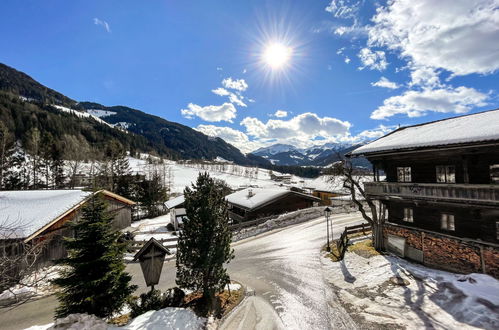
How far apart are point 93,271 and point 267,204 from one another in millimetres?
28106

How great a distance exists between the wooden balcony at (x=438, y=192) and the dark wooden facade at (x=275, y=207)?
18768 millimetres

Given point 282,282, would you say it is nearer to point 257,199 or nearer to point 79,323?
point 79,323

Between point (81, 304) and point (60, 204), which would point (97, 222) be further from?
point (60, 204)

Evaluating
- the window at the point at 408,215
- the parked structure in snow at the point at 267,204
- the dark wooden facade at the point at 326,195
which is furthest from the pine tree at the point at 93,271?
the dark wooden facade at the point at 326,195

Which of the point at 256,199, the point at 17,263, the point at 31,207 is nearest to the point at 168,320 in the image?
the point at 17,263

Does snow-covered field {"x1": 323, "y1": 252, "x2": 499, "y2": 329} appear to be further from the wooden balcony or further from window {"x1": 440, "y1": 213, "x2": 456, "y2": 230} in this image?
the wooden balcony

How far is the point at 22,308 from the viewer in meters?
12.8

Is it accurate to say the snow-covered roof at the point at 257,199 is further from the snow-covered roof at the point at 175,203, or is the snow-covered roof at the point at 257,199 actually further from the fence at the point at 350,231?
the fence at the point at 350,231

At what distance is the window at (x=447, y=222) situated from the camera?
52.7 ft

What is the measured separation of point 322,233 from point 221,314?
17.6 meters

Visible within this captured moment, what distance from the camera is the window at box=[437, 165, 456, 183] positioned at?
15945mm

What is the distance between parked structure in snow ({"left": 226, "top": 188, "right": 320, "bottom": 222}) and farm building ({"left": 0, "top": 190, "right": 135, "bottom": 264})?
20.7 meters

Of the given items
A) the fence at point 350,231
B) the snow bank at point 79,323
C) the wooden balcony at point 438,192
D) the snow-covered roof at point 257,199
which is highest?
the wooden balcony at point 438,192

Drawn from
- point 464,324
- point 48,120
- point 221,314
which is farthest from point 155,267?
point 48,120
